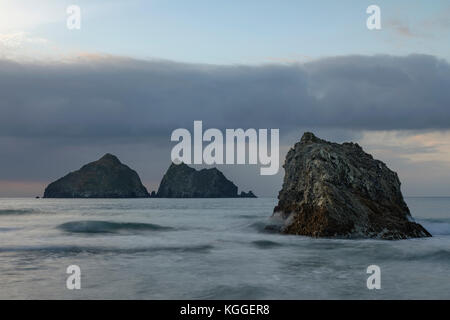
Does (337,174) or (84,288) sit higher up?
(337,174)

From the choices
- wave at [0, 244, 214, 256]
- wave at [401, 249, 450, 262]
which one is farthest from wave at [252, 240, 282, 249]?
wave at [401, 249, 450, 262]

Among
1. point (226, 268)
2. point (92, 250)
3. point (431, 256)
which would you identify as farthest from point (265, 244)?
point (92, 250)

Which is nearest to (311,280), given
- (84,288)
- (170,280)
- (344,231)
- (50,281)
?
(170,280)

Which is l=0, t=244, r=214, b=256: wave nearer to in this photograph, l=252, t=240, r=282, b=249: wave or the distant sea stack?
l=252, t=240, r=282, b=249: wave

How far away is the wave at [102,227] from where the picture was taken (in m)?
33.4

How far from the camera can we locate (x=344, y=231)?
937 inches

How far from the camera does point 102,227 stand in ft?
115

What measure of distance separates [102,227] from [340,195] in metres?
→ 20.3

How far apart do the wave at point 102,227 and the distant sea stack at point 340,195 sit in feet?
41.8

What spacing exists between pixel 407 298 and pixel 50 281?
11.2 meters

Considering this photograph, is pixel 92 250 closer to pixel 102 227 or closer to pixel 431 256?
pixel 102 227

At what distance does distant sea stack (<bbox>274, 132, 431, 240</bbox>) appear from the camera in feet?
79.6

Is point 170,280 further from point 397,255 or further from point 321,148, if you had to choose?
point 321,148

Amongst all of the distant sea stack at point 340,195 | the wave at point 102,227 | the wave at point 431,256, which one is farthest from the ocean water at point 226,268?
the wave at point 102,227
